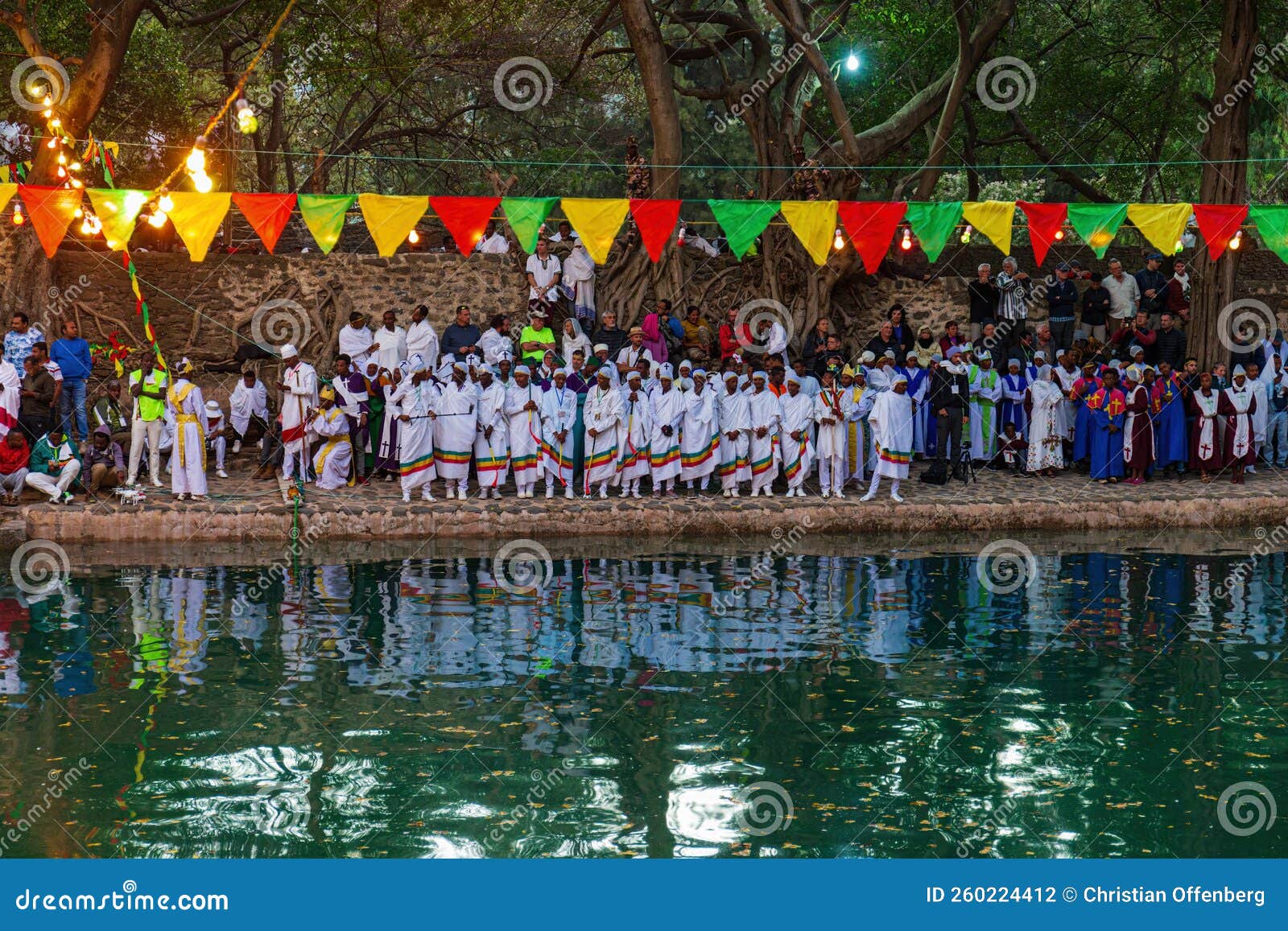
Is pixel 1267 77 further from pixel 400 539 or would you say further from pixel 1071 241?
pixel 400 539

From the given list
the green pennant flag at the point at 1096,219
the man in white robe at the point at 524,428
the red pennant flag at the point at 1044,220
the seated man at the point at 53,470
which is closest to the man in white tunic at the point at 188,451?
the seated man at the point at 53,470

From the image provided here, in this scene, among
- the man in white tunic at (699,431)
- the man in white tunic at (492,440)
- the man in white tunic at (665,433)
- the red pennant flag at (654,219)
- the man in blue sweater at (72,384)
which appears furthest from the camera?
the red pennant flag at (654,219)

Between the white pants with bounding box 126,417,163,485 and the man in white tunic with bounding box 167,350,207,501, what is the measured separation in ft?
1.19

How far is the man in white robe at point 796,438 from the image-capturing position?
52.9ft

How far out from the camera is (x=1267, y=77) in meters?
25.4

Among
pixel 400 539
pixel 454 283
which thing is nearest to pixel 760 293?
pixel 454 283

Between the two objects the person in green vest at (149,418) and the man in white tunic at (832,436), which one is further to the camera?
the man in white tunic at (832,436)

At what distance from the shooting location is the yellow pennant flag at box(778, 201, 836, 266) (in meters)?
16.8

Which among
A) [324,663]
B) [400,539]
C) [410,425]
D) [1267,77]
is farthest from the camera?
[1267,77]

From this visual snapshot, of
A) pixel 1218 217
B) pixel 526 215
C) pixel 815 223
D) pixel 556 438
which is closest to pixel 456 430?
pixel 556 438

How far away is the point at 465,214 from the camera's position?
645 inches

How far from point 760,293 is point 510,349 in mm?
4506

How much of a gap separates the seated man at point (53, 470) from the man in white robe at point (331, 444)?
2.53 m

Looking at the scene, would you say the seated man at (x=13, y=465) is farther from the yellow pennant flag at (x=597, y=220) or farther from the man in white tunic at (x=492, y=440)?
the yellow pennant flag at (x=597, y=220)
